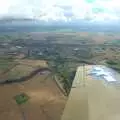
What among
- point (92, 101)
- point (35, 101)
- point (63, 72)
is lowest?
point (35, 101)

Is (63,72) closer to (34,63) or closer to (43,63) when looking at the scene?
(43,63)

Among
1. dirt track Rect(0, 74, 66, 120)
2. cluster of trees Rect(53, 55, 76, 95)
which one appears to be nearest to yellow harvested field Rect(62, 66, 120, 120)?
cluster of trees Rect(53, 55, 76, 95)

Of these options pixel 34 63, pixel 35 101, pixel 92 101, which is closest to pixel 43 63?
pixel 34 63

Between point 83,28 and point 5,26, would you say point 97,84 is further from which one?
point 5,26

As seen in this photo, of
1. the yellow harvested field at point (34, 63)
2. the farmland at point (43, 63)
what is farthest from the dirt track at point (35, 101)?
the yellow harvested field at point (34, 63)

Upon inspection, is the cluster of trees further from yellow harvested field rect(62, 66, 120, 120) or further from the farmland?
yellow harvested field rect(62, 66, 120, 120)

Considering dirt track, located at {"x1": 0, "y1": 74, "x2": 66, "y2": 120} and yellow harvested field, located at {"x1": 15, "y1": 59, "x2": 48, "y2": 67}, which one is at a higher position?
yellow harvested field, located at {"x1": 15, "y1": 59, "x2": 48, "y2": 67}
